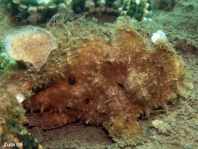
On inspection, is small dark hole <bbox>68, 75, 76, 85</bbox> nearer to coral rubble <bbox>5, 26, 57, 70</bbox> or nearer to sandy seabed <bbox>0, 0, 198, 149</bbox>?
coral rubble <bbox>5, 26, 57, 70</bbox>

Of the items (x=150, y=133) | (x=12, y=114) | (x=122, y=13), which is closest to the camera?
(x=12, y=114)

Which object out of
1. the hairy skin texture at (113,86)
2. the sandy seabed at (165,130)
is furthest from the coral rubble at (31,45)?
the sandy seabed at (165,130)

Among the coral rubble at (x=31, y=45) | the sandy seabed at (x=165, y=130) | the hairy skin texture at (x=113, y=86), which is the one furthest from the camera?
the hairy skin texture at (x=113, y=86)

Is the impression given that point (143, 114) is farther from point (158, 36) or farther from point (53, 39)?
point (53, 39)

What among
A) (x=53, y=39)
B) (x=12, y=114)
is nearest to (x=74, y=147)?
(x=12, y=114)

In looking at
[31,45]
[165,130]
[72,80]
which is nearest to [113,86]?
[72,80]

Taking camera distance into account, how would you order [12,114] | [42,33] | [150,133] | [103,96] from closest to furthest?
[12,114]
[42,33]
[150,133]
[103,96]

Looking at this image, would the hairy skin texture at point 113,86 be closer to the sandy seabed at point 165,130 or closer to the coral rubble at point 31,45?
the sandy seabed at point 165,130

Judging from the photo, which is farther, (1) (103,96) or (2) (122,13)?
(2) (122,13)
